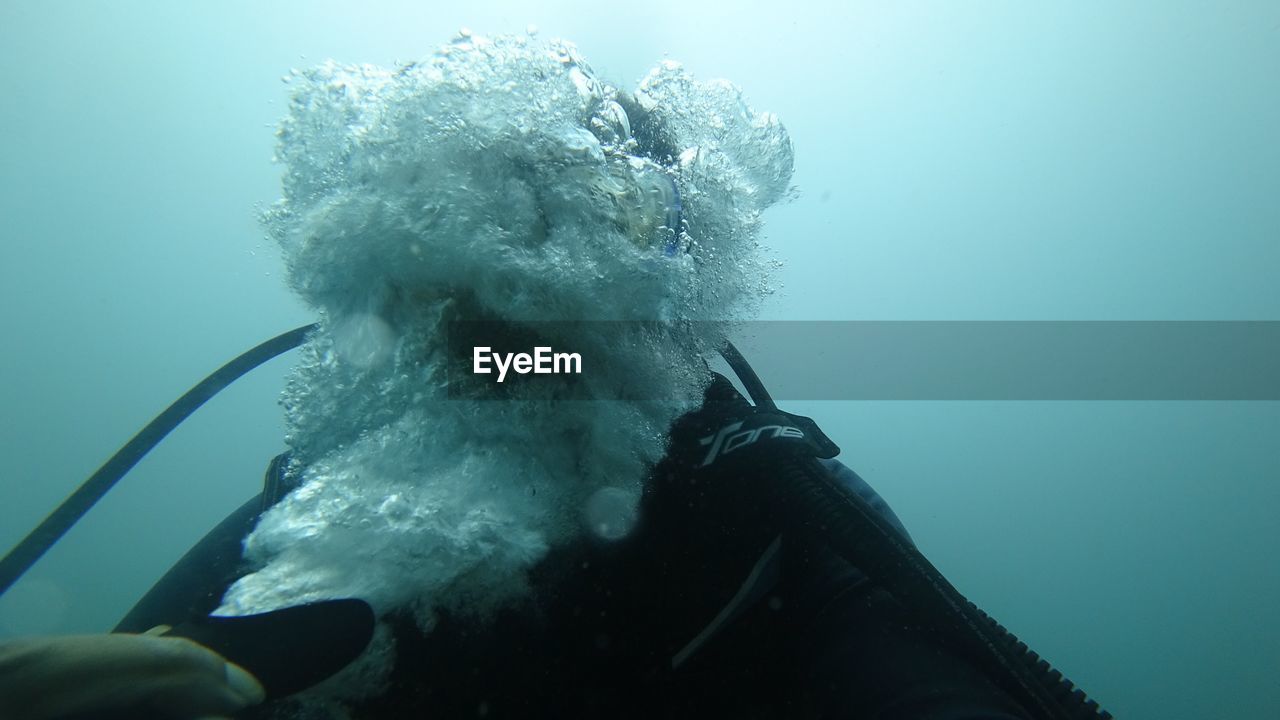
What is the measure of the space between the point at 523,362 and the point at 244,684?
0.76 m

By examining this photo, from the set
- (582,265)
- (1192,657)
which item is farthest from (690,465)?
(1192,657)

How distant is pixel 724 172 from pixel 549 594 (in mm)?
2032

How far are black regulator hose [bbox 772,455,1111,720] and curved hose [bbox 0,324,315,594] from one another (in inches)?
89.1

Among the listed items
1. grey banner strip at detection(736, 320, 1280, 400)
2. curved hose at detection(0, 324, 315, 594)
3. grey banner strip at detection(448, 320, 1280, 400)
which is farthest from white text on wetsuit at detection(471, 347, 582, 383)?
grey banner strip at detection(736, 320, 1280, 400)

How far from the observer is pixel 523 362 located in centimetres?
129

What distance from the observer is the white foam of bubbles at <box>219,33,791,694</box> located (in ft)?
3.72

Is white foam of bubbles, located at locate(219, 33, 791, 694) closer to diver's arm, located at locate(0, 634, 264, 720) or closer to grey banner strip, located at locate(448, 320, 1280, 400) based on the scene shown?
diver's arm, located at locate(0, 634, 264, 720)

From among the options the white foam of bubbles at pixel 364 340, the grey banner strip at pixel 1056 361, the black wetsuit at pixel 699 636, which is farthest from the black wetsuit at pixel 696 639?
the grey banner strip at pixel 1056 361

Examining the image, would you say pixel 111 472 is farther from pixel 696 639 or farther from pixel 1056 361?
pixel 1056 361

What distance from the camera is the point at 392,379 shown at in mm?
1309

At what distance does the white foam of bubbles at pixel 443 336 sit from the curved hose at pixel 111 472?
1.24m

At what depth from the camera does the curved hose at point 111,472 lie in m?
2.59

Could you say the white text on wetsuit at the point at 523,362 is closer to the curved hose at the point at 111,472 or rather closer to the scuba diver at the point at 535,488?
the scuba diver at the point at 535,488

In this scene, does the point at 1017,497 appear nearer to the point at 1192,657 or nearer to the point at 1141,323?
the point at 1141,323
